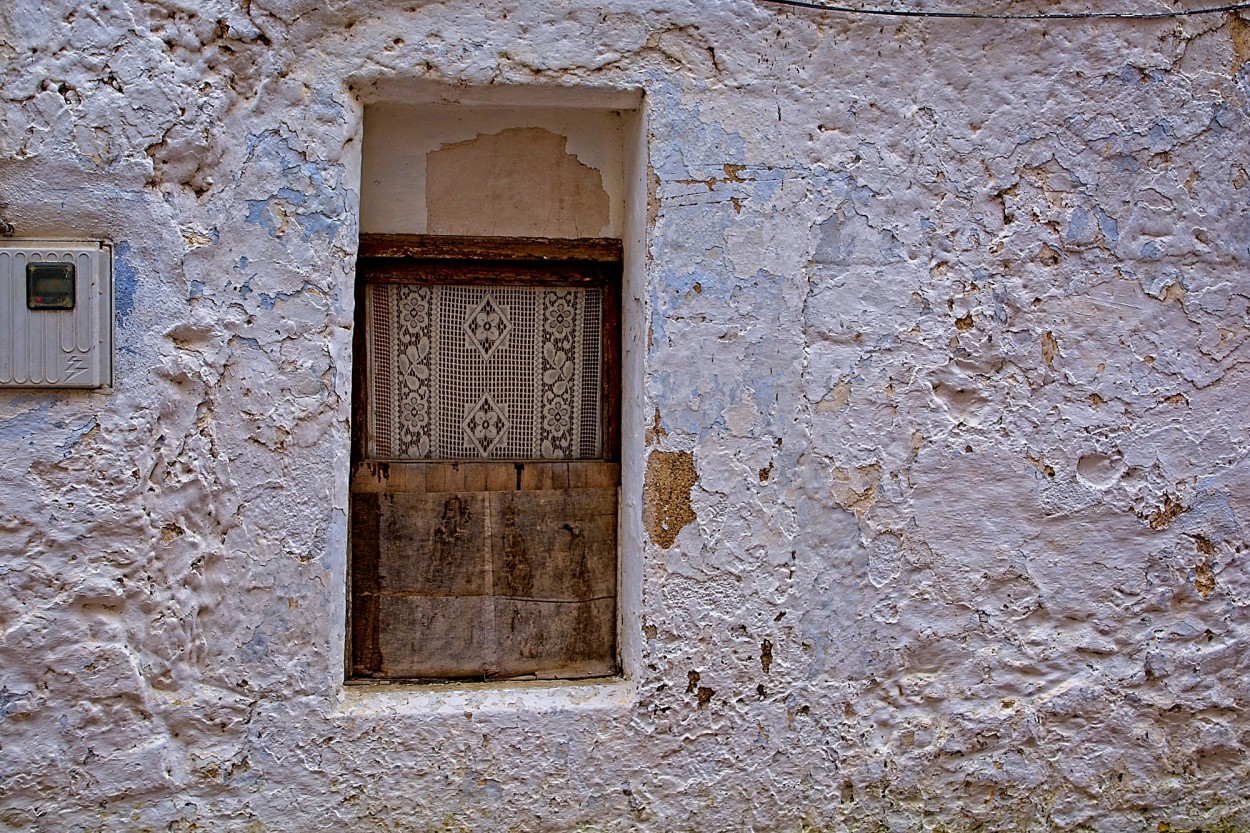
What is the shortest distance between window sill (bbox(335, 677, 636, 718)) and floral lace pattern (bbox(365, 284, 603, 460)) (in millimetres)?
623

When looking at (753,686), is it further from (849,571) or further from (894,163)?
(894,163)

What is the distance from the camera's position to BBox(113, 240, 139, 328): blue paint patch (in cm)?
256

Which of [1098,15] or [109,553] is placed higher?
[1098,15]

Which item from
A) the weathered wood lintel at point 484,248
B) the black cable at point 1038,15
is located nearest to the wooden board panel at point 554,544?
the weathered wood lintel at point 484,248

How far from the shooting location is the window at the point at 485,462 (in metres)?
2.94

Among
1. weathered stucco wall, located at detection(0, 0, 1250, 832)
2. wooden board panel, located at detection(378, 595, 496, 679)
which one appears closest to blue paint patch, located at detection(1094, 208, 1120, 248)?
weathered stucco wall, located at detection(0, 0, 1250, 832)

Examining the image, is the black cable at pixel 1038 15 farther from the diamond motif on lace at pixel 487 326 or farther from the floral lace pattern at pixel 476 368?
the diamond motif on lace at pixel 487 326

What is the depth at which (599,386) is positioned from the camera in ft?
9.92

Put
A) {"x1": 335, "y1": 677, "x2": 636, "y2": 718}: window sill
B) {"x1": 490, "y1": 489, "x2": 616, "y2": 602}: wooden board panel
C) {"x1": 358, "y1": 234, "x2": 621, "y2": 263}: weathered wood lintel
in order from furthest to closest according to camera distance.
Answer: {"x1": 490, "y1": 489, "x2": 616, "y2": 602}: wooden board panel, {"x1": 358, "y1": 234, "x2": 621, "y2": 263}: weathered wood lintel, {"x1": 335, "y1": 677, "x2": 636, "y2": 718}: window sill

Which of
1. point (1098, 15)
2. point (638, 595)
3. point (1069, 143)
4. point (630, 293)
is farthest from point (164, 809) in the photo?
point (1098, 15)

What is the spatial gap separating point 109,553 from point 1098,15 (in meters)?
2.80

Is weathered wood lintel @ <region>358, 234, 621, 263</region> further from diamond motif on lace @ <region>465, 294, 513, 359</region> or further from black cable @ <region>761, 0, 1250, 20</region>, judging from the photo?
black cable @ <region>761, 0, 1250, 20</region>

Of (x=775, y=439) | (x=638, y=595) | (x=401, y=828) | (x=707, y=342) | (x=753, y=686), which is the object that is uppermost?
(x=707, y=342)

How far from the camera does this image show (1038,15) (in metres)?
2.76
